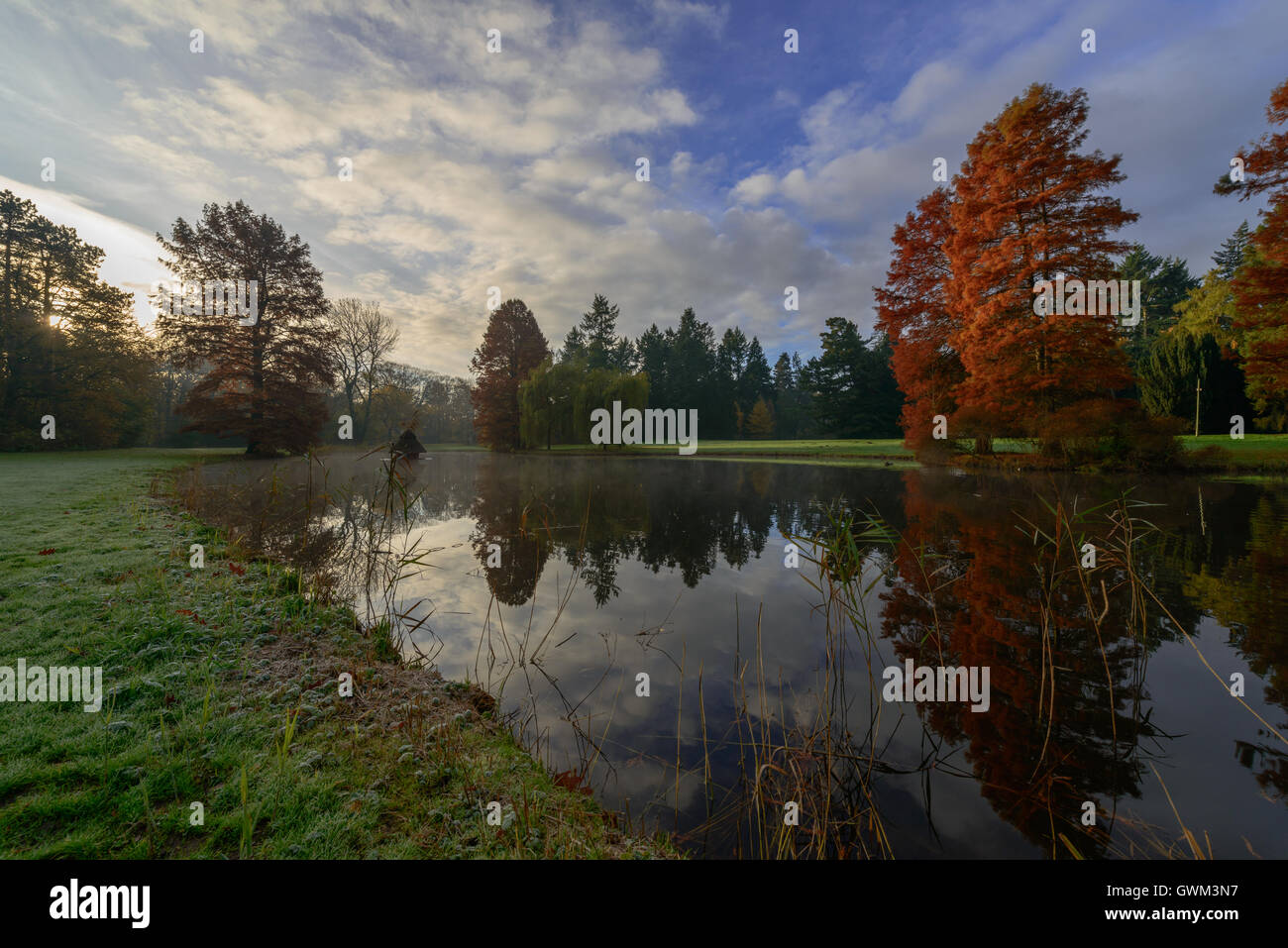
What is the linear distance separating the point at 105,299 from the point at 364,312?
49.4ft

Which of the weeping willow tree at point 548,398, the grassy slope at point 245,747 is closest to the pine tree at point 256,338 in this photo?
the weeping willow tree at point 548,398

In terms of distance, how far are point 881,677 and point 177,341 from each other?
106 ft

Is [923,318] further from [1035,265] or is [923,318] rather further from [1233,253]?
[1233,253]

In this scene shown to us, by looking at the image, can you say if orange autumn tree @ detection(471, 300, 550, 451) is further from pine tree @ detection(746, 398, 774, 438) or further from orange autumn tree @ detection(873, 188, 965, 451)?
pine tree @ detection(746, 398, 774, 438)

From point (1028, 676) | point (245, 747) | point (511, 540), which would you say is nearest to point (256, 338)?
point (511, 540)

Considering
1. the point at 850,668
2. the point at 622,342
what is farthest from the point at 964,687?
the point at 622,342

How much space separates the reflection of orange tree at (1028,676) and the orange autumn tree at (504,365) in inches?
1414

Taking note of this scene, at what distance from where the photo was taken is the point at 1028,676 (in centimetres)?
330

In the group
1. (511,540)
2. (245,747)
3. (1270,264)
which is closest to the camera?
(245,747)

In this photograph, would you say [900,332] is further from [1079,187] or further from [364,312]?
[364,312]

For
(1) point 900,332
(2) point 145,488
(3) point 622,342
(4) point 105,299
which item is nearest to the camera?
(2) point 145,488

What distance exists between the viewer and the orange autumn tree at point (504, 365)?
38.4m

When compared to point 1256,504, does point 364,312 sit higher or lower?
higher
